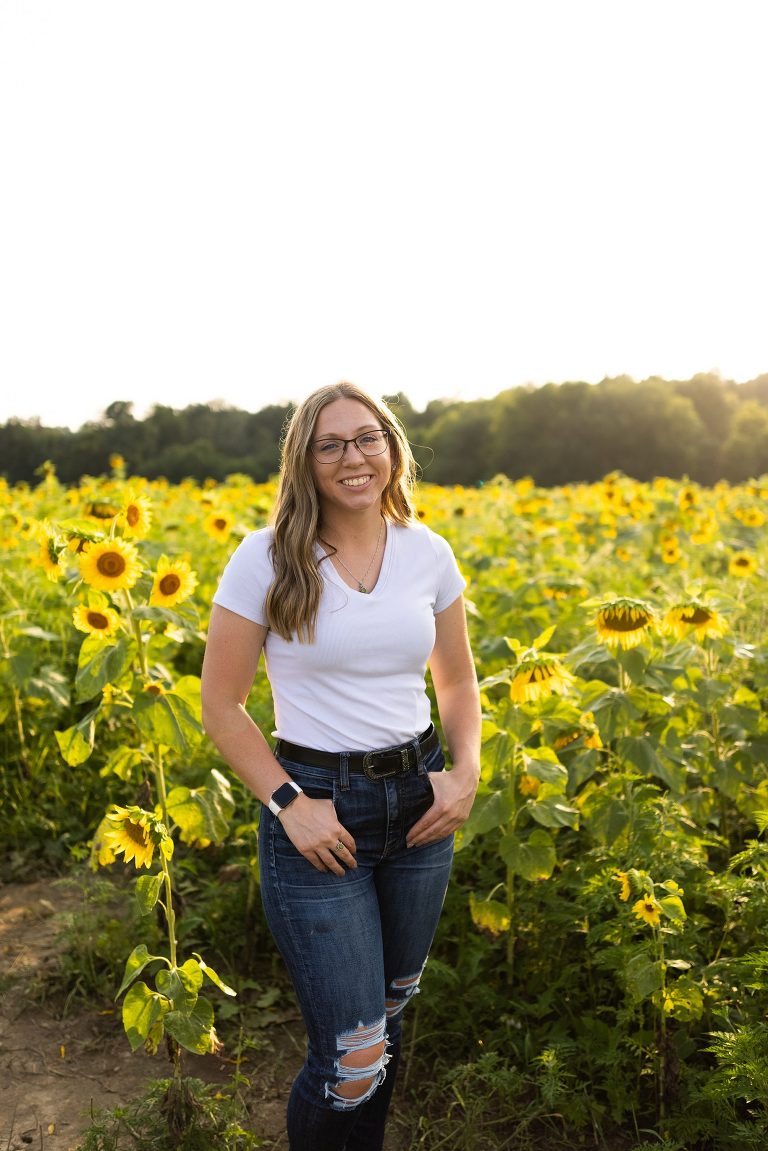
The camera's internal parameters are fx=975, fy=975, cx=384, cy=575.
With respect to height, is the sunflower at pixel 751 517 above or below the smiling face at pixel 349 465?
below

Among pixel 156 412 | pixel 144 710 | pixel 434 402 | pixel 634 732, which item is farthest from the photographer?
pixel 434 402

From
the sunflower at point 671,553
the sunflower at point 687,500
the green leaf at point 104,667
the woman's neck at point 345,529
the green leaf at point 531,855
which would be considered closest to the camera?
the woman's neck at point 345,529

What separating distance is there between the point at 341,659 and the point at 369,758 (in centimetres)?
21

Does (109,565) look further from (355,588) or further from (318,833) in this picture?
(318,833)

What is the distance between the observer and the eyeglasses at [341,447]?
206 centimetres

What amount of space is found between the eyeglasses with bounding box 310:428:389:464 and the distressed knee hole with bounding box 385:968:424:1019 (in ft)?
3.80

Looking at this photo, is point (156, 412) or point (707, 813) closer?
point (707, 813)

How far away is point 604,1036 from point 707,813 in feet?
2.90

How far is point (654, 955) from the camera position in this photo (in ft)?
7.84

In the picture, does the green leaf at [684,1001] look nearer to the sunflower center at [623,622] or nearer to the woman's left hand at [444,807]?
the woman's left hand at [444,807]

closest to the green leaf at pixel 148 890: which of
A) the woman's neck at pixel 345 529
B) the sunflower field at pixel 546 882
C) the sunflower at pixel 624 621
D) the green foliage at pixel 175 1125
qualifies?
the sunflower field at pixel 546 882

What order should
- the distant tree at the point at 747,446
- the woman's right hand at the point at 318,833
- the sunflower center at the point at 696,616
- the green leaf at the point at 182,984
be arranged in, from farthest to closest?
the distant tree at the point at 747,446
the sunflower center at the point at 696,616
the green leaf at the point at 182,984
the woman's right hand at the point at 318,833

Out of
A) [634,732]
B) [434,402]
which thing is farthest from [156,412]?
[434,402]

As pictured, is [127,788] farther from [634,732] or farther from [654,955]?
[654,955]
